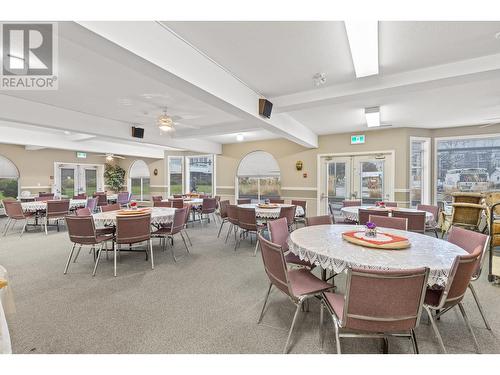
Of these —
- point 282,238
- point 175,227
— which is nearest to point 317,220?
point 282,238

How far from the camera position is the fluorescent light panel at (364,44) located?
Answer: 2.03m

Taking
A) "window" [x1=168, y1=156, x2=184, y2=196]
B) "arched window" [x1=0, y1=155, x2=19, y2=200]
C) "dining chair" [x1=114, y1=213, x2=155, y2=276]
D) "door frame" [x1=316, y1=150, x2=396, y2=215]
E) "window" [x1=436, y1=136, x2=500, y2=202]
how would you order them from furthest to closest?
1. "window" [x1=168, y1=156, x2=184, y2=196]
2. "arched window" [x1=0, y1=155, x2=19, y2=200]
3. "door frame" [x1=316, y1=150, x2=396, y2=215]
4. "window" [x1=436, y1=136, x2=500, y2=202]
5. "dining chair" [x1=114, y1=213, x2=155, y2=276]

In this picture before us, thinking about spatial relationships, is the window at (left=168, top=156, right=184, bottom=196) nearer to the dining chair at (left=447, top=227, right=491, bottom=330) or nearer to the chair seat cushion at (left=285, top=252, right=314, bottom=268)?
the chair seat cushion at (left=285, top=252, right=314, bottom=268)

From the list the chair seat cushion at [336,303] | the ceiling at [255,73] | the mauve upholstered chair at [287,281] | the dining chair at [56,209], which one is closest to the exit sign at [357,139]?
the ceiling at [255,73]

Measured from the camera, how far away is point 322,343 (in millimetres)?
1863

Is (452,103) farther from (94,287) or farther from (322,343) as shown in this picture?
(94,287)

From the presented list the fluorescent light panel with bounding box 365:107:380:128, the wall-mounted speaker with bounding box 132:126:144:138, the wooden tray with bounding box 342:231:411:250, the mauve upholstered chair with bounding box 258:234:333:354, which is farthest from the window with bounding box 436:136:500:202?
the wall-mounted speaker with bounding box 132:126:144:138

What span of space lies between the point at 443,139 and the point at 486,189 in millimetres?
1579

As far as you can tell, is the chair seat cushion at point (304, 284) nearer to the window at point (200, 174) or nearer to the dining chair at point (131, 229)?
the dining chair at point (131, 229)

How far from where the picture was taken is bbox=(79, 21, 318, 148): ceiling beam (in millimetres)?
1912

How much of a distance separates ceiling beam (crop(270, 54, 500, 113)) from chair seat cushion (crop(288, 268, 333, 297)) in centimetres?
254

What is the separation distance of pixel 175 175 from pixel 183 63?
857cm

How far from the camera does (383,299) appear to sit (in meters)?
1.35
